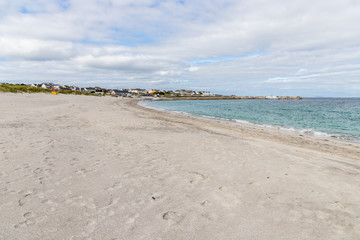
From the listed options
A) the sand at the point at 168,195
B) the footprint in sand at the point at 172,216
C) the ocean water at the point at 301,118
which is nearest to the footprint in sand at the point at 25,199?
the sand at the point at 168,195

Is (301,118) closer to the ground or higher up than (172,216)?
closer to the ground

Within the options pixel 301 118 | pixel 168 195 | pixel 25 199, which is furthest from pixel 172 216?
pixel 301 118

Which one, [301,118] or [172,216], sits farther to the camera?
[301,118]

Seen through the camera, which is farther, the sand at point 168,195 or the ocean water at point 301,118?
the ocean water at point 301,118

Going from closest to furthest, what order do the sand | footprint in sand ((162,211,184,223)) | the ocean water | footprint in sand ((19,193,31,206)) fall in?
the sand
footprint in sand ((162,211,184,223))
footprint in sand ((19,193,31,206))
the ocean water

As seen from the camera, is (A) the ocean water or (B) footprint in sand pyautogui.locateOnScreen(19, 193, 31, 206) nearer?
(B) footprint in sand pyautogui.locateOnScreen(19, 193, 31, 206)

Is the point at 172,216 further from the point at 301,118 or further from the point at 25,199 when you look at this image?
the point at 301,118

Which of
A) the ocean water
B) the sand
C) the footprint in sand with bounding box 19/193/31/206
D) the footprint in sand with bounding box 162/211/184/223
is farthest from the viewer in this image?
the ocean water

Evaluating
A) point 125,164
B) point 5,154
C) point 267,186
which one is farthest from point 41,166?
point 267,186

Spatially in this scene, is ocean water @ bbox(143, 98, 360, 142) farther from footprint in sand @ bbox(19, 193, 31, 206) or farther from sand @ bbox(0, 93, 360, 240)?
footprint in sand @ bbox(19, 193, 31, 206)

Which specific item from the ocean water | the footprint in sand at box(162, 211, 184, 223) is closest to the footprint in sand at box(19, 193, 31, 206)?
the footprint in sand at box(162, 211, 184, 223)

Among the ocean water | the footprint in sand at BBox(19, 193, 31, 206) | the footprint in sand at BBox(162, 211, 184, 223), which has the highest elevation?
the footprint in sand at BBox(19, 193, 31, 206)

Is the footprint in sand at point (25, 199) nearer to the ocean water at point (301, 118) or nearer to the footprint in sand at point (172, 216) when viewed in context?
the footprint in sand at point (172, 216)

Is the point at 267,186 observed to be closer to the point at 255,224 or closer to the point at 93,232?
the point at 255,224
